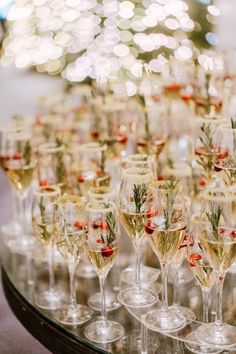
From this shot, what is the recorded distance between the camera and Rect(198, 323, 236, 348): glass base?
5.36 feet

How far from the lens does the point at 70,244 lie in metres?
1.88

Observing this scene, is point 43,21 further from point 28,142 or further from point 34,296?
point 34,296

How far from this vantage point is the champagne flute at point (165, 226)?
1.70 m

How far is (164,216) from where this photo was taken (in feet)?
5.59

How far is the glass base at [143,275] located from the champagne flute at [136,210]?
140mm

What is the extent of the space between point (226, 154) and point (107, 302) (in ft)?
1.77

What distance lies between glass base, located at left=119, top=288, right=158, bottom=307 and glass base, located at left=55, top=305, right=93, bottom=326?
4.4 inches

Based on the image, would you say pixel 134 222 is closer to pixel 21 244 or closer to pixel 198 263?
pixel 198 263


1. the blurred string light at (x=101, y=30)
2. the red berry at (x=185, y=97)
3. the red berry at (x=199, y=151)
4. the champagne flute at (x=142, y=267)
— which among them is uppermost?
the blurred string light at (x=101, y=30)

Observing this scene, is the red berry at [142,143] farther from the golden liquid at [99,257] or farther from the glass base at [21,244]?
the golden liquid at [99,257]

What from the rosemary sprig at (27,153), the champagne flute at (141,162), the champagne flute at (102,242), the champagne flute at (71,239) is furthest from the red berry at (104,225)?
the rosemary sprig at (27,153)

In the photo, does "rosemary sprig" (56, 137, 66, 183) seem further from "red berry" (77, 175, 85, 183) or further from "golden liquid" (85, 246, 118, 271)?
"golden liquid" (85, 246, 118, 271)

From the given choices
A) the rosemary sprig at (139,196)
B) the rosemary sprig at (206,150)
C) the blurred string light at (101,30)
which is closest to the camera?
the rosemary sprig at (139,196)

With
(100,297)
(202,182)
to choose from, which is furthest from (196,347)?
(202,182)
